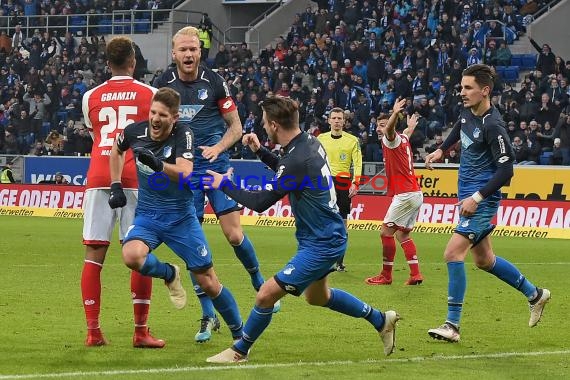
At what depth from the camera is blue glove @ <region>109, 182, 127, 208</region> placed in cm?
899

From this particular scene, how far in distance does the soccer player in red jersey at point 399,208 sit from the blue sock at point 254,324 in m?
6.55

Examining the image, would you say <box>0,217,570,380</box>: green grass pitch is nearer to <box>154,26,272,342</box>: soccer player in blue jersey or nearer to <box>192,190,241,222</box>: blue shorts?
<box>154,26,272,342</box>: soccer player in blue jersey

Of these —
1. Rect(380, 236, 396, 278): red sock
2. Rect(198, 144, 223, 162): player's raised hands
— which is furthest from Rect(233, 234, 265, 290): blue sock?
Rect(380, 236, 396, 278): red sock

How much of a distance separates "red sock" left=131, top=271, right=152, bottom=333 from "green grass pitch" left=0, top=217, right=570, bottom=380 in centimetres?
26

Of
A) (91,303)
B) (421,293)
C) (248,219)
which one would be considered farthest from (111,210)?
(248,219)

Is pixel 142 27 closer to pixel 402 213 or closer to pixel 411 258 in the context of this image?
pixel 402 213

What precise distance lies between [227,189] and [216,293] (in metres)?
1.11

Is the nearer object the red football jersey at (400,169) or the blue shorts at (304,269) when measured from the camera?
the blue shorts at (304,269)

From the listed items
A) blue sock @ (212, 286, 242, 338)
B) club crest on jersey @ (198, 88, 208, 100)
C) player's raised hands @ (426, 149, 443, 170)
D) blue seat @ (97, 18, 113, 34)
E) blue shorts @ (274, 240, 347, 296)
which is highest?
blue seat @ (97, 18, 113, 34)

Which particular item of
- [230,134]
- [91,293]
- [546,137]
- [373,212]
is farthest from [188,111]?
[546,137]

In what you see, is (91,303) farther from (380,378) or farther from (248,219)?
(248,219)

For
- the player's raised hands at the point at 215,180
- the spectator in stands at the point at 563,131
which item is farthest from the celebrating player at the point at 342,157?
the spectator in stands at the point at 563,131

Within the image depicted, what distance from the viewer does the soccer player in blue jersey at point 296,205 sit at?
8352 mm

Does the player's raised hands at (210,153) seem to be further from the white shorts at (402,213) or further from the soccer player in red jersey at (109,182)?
the white shorts at (402,213)
